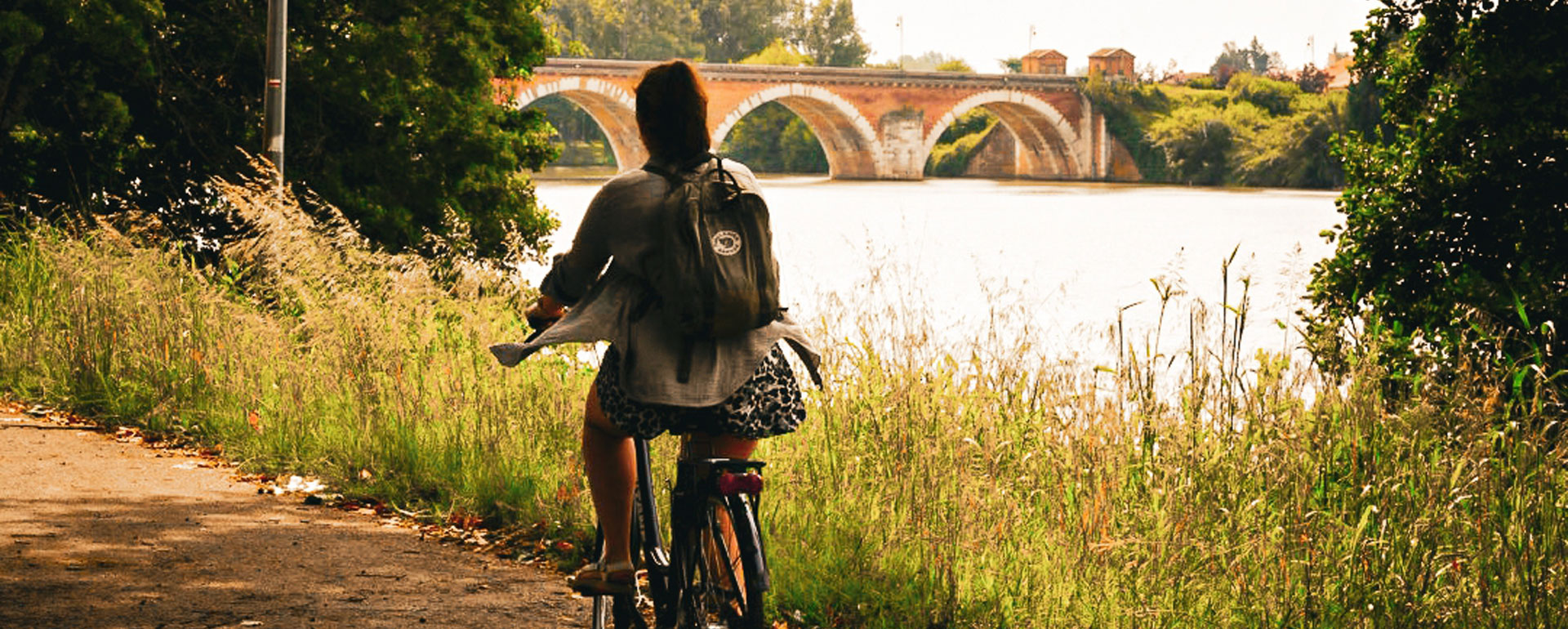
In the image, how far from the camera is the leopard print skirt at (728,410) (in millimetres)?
3086

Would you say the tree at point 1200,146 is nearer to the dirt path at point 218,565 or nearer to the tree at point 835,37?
the tree at point 835,37

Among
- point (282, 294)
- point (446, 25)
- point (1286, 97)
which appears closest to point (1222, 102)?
point (1286, 97)

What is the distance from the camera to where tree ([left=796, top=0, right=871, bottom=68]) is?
341ft

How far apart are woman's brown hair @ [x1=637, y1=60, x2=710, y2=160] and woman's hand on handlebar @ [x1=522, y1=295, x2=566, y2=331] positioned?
0.38 metres

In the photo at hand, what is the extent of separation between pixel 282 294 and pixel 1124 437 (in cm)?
428

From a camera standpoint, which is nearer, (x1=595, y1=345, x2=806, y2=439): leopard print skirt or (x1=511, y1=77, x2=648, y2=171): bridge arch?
(x1=595, y1=345, x2=806, y2=439): leopard print skirt

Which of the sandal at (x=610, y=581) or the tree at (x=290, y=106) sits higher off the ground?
the tree at (x=290, y=106)

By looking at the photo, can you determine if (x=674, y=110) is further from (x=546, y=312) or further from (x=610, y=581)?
(x=610, y=581)

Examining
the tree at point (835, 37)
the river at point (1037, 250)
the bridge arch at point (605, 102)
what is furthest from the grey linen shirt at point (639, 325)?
the tree at point (835, 37)

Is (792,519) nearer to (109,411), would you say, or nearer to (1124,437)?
(1124,437)

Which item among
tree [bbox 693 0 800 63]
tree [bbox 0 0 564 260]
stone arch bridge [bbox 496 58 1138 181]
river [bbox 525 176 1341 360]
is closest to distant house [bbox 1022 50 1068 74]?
stone arch bridge [bbox 496 58 1138 181]

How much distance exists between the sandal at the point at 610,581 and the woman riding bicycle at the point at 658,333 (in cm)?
29

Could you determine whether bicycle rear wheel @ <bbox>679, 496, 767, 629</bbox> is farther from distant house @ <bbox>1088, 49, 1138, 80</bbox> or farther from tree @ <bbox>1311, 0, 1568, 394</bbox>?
distant house @ <bbox>1088, 49, 1138, 80</bbox>

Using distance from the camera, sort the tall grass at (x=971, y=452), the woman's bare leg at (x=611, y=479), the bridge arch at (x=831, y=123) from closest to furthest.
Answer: the woman's bare leg at (x=611, y=479) → the tall grass at (x=971, y=452) → the bridge arch at (x=831, y=123)
